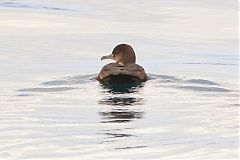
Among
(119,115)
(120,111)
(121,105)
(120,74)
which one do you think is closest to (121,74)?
(120,74)

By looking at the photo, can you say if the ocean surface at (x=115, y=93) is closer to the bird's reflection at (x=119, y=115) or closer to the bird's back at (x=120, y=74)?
the bird's reflection at (x=119, y=115)

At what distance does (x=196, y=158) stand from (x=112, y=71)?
6.16 metres

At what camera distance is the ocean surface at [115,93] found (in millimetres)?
13484

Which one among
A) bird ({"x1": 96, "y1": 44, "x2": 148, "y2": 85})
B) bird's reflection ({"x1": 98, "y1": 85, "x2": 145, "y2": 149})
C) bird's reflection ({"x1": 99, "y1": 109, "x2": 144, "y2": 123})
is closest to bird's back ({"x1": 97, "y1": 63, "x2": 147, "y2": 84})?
bird ({"x1": 96, "y1": 44, "x2": 148, "y2": 85})

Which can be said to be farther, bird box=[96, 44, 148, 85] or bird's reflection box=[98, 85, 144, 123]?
bird box=[96, 44, 148, 85]

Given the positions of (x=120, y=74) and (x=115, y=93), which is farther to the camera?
(x=120, y=74)

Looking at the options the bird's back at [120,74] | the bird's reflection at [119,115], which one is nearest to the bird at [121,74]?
the bird's back at [120,74]

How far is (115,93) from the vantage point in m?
17.9

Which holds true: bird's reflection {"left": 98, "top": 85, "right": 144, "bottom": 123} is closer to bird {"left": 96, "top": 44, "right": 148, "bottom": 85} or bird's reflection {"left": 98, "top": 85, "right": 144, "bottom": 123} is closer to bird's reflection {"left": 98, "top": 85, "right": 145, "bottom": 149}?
bird's reflection {"left": 98, "top": 85, "right": 145, "bottom": 149}

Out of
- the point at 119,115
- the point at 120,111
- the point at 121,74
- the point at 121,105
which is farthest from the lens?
the point at 121,74

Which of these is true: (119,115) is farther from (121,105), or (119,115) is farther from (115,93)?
(115,93)

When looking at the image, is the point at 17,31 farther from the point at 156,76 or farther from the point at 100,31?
the point at 156,76

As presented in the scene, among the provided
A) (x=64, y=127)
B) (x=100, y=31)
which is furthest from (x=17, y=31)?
(x=64, y=127)

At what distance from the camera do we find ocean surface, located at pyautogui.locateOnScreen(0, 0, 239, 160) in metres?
13.5
